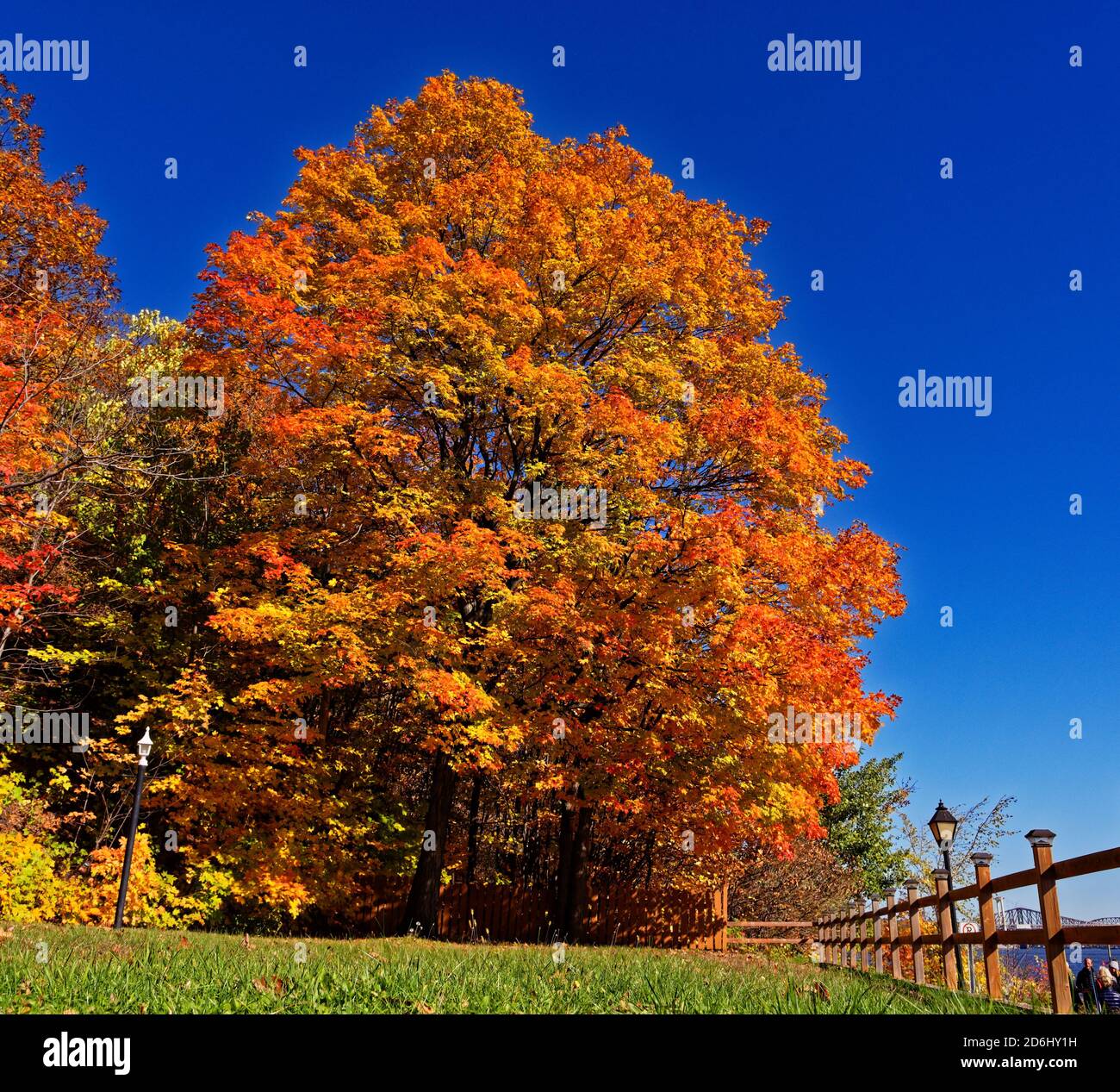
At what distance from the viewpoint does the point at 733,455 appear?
1636 centimetres

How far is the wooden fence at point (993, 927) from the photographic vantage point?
6.80 metres

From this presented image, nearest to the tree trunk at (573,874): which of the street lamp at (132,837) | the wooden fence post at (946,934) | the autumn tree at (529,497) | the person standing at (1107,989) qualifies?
the autumn tree at (529,497)

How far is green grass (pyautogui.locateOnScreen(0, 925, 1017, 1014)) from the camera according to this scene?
4.53 meters

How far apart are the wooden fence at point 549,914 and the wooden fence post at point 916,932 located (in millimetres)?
7540

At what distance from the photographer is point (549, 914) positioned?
67.7 feet

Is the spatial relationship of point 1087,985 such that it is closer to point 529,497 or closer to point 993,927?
point 993,927

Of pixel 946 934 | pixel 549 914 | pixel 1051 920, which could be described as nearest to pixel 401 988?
pixel 1051 920

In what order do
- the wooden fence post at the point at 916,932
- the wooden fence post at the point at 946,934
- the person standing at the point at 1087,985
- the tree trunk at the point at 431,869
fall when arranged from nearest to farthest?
the person standing at the point at 1087,985 → the wooden fence post at the point at 946,934 → the wooden fence post at the point at 916,932 → the tree trunk at the point at 431,869

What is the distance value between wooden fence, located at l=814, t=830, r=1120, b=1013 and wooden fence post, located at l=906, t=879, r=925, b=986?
1 cm

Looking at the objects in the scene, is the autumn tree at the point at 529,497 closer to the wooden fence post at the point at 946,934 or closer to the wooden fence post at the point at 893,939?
the wooden fence post at the point at 893,939

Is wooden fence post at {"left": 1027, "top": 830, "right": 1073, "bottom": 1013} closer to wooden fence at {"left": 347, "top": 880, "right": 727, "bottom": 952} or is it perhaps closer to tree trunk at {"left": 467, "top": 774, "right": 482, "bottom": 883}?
wooden fence at {"left": 347, "top": 880, "right": 727, "bottom": 952}

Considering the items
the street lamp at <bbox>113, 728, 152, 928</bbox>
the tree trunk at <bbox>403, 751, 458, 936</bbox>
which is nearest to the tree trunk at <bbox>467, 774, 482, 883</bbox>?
the tree trunk at <bbox>403, 751, 458, 936</bbox>

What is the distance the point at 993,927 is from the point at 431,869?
10.9 m
